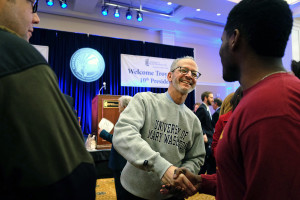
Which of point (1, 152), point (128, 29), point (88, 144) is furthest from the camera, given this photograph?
point (128, 29)

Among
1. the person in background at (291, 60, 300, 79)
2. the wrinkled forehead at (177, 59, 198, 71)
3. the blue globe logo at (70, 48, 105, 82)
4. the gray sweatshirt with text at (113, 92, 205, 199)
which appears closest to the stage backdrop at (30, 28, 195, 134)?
the blue globe logo at (70, 48, 105, 82)

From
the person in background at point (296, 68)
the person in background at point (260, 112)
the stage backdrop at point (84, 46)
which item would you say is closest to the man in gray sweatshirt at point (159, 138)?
the person in background at point (260, 112)

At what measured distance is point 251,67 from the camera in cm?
77

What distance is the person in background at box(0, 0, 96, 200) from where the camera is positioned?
47cm

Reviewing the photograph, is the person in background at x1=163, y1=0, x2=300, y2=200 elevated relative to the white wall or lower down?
lower down

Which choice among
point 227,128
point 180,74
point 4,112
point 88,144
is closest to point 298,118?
point 227,128

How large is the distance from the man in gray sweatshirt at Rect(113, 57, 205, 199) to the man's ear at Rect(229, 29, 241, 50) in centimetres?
71

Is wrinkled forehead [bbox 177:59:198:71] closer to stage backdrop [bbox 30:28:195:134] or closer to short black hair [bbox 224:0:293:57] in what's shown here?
short black hair [bbox 224:0:293:57]

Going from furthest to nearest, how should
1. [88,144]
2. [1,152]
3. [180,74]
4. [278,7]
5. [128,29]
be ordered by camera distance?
[128,29] < [88,144] < [180,74] < [278,7] < [1,152]

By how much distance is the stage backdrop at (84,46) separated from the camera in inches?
274

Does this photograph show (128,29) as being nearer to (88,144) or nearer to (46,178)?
(88,144)

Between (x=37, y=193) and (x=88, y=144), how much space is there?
4.05 m

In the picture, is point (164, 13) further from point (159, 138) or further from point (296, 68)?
point (159, 138)

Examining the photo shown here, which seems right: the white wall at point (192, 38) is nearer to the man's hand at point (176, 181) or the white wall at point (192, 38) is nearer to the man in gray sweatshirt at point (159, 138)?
the man in gray sweatshirt at point (159, 138)
